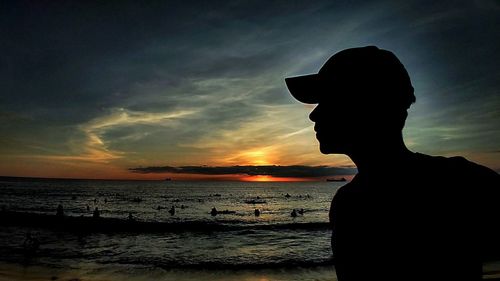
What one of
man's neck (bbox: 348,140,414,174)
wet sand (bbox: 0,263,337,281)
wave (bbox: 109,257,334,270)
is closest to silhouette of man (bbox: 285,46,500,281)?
man's neck (bbox: 348,140,414,174)

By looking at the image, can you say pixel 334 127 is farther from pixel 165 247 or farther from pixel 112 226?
pixel 112 226

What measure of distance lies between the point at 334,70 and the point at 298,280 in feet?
45.6

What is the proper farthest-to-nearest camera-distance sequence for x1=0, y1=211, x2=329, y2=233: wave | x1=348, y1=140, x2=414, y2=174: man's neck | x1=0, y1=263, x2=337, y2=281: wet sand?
1. x1=0, y1=211, x2=329, y2=233: wave
2. x1=0, y1=263, x2=337, y2=281: wet sand
3. x1=348, y1=140, x2=414, y2=174: man's neck

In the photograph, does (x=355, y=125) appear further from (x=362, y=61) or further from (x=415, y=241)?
(x=415, y=241)

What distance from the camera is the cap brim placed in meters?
1.54

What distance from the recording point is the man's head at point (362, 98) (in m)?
1.37

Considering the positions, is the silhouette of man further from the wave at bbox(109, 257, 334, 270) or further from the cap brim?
the wave at bbox(109, 257, 334, 270)

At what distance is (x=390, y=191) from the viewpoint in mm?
1255

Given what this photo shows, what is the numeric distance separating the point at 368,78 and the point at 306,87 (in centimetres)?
30

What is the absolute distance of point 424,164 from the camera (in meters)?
1.24

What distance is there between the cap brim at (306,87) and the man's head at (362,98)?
6cm

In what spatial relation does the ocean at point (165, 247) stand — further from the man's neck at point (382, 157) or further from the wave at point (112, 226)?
the man's neck at point (382, 157)

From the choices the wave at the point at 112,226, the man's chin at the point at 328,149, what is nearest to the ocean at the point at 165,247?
the wave at the point at 112,226

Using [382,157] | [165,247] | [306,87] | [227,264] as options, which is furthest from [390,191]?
[165,247]
